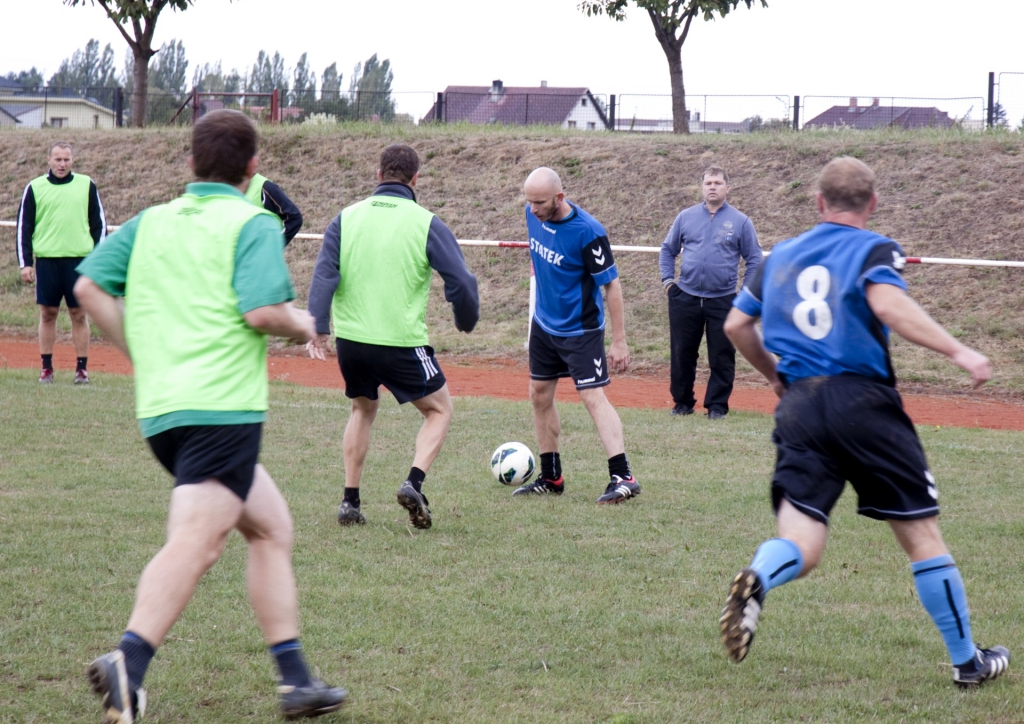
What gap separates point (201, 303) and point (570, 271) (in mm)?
4084

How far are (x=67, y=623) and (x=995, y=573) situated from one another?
4.28m

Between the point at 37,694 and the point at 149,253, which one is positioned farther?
the point at 37,694

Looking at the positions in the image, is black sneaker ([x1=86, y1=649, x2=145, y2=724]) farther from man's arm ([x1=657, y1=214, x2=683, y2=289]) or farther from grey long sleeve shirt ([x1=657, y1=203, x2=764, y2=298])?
man's arm ([x1=657, y1=214, x2=683, y2=289])

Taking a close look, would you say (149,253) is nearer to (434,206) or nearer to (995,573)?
(995,573)

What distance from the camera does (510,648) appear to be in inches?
168

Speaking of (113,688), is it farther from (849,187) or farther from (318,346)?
(318,346)

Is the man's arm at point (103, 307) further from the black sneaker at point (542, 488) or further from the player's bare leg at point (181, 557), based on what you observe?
the black sneaker at point (542, 488)

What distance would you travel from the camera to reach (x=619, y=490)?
23.1ft

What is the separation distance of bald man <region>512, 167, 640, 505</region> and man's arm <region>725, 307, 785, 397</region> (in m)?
2.83

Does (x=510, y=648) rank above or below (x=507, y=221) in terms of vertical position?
below

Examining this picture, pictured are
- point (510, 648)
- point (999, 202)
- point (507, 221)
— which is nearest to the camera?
point (510, 648)

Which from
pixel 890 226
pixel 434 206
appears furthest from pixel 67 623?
pixel 434 206

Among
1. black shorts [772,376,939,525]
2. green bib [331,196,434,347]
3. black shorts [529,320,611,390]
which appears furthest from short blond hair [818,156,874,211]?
black shorts [529,320,611,390]

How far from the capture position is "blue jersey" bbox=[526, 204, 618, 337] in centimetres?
697
